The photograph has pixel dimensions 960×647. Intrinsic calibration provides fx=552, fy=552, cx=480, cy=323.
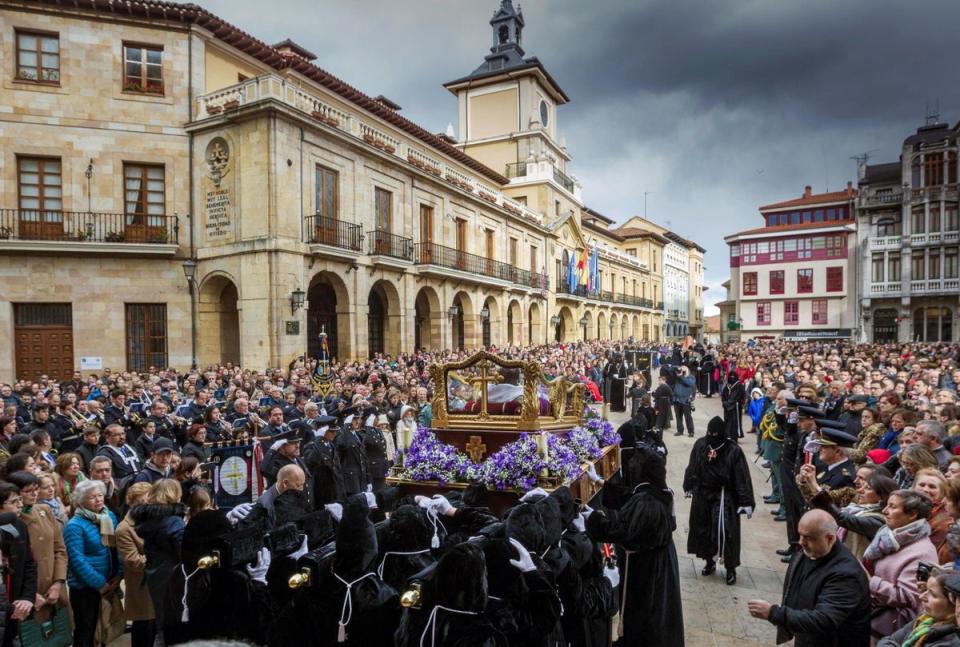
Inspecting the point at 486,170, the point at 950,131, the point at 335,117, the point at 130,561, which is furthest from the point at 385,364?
the point at 950,131

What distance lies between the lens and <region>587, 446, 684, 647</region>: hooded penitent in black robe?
14.2ft

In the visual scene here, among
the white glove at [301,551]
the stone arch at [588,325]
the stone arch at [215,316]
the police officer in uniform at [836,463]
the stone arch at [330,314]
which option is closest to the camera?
the white glove at [301,551]

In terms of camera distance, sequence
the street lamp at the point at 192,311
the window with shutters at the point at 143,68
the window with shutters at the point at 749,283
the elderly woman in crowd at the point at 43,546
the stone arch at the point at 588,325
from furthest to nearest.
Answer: the window with shutters at the point at 749,283 → the stone arch at the point at 588,325 → the street lamp at the point at 192,311 → the window with shutters at the point at 143,68 → the elderly woman in crowd at the point at 43,546

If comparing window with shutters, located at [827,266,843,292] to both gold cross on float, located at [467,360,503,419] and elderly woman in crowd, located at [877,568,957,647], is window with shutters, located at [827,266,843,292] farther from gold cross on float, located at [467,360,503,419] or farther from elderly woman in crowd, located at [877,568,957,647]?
elderly woman in crowd, located at [877,568,957,647]

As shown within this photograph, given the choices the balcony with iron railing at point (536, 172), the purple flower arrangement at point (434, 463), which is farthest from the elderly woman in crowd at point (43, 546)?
the balcony with iron railing at point (536, 172)

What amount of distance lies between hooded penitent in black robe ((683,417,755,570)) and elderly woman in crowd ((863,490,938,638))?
8.53ft

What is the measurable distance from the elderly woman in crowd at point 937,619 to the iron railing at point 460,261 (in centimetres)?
2308

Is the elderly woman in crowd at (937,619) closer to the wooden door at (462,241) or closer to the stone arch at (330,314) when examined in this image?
the stone arch at (330,314)

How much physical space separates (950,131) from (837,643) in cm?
5282

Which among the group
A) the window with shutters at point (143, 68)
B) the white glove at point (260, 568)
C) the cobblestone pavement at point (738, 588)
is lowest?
the cobblestone pavement at point (738, 588)

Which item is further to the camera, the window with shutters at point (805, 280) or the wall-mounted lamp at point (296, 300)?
the window with shutters at point (805, 280)

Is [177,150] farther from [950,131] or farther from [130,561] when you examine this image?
[950,131]

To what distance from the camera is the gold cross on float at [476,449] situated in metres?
6.30

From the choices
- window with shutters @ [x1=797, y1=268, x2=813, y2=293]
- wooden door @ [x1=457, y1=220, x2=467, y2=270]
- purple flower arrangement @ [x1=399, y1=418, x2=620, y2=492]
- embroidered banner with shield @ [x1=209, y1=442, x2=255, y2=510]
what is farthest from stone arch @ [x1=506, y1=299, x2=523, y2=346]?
window with shutters @ [x1=797, y1=268, x2=813, y2=293]
